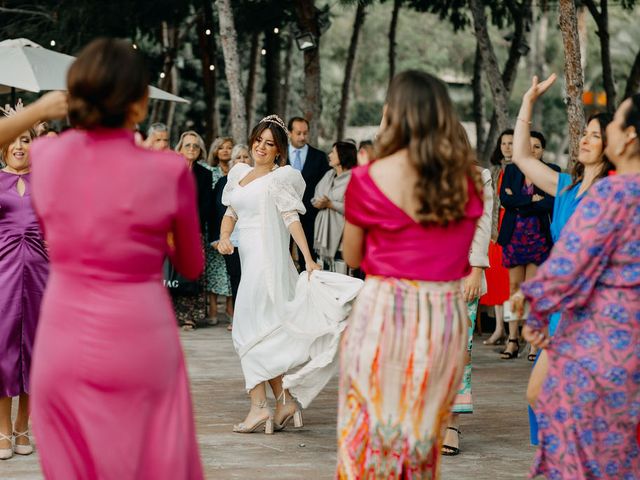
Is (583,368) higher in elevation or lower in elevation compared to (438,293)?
lower

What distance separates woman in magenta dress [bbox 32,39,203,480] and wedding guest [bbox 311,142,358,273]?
9.97m

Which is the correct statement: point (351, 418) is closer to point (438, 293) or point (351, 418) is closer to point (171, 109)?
point (438, 293)

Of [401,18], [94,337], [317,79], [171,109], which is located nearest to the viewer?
[94,337]

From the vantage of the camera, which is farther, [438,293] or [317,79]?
[317,79]

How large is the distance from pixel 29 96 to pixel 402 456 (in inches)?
1149


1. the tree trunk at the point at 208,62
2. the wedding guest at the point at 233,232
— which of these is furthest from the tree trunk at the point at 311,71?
the wedding guest at the point at 233,232

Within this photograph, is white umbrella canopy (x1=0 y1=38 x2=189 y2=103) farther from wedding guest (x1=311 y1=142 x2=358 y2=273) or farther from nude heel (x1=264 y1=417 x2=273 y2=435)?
nude heel (x1=264 y1=417 x2=273 y2=435)

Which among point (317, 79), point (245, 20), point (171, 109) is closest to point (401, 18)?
point (171, 109)

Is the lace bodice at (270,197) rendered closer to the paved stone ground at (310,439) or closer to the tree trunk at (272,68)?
Result: the paved stone ground at (310,439)

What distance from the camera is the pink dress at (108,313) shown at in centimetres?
400

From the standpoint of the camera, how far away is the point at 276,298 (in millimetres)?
8703

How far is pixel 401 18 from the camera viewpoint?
191 ft

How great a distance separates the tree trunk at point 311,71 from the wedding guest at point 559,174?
13.2 metres

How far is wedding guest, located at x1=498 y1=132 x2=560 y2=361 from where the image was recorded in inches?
479
